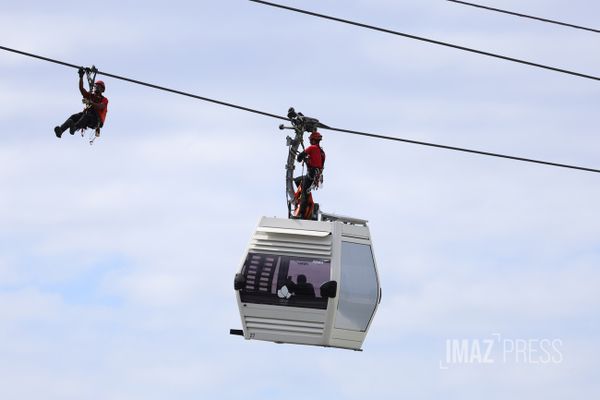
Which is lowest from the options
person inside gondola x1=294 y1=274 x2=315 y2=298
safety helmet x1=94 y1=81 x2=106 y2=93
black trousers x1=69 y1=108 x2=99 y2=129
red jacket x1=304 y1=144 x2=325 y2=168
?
person inside gondola x1=294 y1=274 x2=315 y2=298

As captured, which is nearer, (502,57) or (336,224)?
(502,57)

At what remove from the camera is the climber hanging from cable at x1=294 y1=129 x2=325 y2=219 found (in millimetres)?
24984

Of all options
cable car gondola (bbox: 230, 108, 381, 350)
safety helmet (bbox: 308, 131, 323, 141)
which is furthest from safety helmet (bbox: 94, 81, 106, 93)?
safety helmet (bbox: 308, 131, 323, 141)

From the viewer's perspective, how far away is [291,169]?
83.1ft

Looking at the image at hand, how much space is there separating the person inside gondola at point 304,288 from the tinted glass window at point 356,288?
1.77ft

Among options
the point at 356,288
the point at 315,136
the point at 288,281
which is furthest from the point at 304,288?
the point at 315,136

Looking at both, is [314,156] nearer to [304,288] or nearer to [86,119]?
[304,288]

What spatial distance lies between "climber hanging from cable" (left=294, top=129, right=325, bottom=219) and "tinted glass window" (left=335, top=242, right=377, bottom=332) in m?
1.42

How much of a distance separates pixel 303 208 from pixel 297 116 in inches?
77.9

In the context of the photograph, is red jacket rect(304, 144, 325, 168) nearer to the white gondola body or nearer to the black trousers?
the white gondola body

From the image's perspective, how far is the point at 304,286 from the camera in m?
23.7

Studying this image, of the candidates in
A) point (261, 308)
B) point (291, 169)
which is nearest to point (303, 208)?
point (291, 169)

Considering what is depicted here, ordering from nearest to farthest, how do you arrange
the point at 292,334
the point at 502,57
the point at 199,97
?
the point at 199,97, the point at 502,57, the point at 292,334

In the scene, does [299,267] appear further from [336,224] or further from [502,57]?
[502,57]
